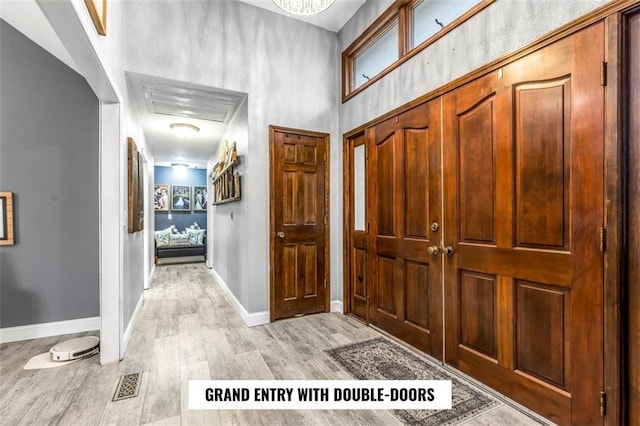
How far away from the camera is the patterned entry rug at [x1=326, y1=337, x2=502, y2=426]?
1.74m

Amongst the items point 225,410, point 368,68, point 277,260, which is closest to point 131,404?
point 225,410

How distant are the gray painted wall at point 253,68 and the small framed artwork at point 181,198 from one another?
19.1ft

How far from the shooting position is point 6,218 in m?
2.94

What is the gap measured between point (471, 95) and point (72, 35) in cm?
241

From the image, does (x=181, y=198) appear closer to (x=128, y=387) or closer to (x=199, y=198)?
(x=199, y=198)

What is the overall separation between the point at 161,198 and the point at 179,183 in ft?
2.20

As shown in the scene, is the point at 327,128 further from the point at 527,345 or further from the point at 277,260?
the point at 527,345

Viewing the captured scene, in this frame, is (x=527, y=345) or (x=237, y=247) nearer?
(x=527, y=345)

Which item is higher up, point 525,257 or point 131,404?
point 525,257

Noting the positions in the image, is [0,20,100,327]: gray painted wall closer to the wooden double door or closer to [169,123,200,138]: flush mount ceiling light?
[169,123,200,138]: flush mount ceiling light

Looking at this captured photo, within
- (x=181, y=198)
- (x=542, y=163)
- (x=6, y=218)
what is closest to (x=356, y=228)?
(x=542, y=163)

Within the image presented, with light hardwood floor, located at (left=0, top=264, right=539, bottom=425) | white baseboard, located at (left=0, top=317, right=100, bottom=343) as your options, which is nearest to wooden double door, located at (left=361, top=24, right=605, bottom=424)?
light hardwood floor, located at (left=0, top=264, right=539, bottom=425)

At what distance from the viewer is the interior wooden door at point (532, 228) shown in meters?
1.49

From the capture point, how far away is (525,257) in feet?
5.74
